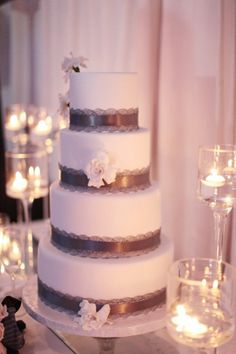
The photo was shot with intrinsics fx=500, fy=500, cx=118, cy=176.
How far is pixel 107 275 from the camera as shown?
4.07ft

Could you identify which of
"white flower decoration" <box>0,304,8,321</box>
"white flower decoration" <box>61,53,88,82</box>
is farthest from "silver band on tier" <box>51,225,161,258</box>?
"white flower decoration" <box>61,53,88,82</box>

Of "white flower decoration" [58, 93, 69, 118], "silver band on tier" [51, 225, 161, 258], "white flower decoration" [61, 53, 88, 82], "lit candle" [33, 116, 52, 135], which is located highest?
"white flower decoration" [61, 53, 88, 82]

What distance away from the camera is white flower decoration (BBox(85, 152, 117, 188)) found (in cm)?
121

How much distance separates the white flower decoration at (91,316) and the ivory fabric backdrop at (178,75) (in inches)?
23.9

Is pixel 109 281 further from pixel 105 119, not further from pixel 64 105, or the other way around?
pixel 64 105

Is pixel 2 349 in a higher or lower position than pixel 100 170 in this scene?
lower

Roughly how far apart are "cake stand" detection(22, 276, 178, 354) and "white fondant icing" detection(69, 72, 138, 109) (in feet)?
1.76

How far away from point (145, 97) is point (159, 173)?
1.04ft

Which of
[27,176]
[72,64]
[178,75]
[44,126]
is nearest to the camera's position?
[72,64]

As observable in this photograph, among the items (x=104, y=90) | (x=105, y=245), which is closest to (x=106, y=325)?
(x=105, y=245)

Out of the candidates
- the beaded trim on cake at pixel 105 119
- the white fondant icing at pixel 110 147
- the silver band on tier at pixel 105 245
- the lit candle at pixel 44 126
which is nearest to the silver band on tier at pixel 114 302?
the silver band on tier at pixel 105 245

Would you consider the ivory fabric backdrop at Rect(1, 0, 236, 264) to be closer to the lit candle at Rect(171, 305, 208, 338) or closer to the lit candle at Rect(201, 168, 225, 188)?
the lit candle at Rect(201, 168, 225, 188)

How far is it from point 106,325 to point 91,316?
4 centimetres

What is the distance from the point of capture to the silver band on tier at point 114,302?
126 cm
